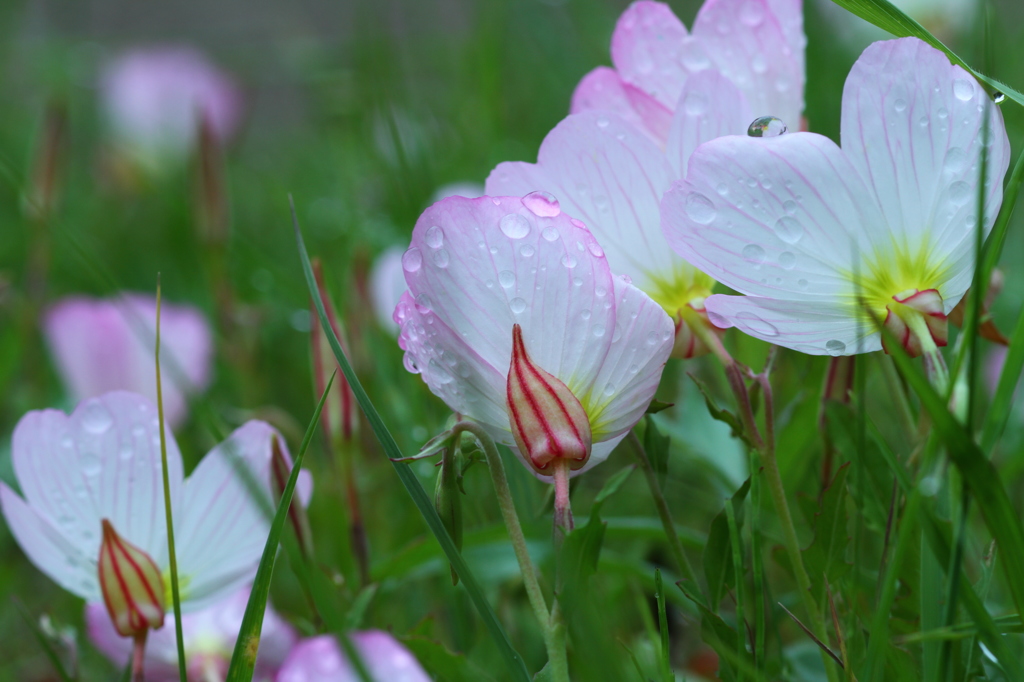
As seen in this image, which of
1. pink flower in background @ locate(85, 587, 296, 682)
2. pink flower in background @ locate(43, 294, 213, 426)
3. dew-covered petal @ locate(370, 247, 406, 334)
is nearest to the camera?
pink flower in background @ locate(85, 587, 296, 682)

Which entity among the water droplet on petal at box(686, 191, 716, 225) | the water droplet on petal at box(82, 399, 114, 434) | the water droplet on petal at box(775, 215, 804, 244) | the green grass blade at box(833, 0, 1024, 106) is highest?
the green grass blade at box(833, 0, 1024, 106)

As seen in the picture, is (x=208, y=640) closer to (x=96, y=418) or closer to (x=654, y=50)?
(x=96, y=418)

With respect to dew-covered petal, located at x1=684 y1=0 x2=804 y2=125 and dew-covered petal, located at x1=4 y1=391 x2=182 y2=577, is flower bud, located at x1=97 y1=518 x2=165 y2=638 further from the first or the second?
dew-covered petal, located at x1=684 y1=0 x2=804 y2=125

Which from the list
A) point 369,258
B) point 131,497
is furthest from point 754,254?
point 369,258

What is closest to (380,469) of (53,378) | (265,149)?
(53,378)

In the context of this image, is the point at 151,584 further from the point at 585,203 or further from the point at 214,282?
the point at 214,282

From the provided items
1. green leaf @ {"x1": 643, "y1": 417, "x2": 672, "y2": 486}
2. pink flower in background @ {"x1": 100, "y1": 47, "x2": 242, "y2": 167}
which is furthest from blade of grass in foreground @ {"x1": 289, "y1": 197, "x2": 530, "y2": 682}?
pink flower in background @ {"x1": 100, "y1": 47, "x2": 242, "y2": 167}
